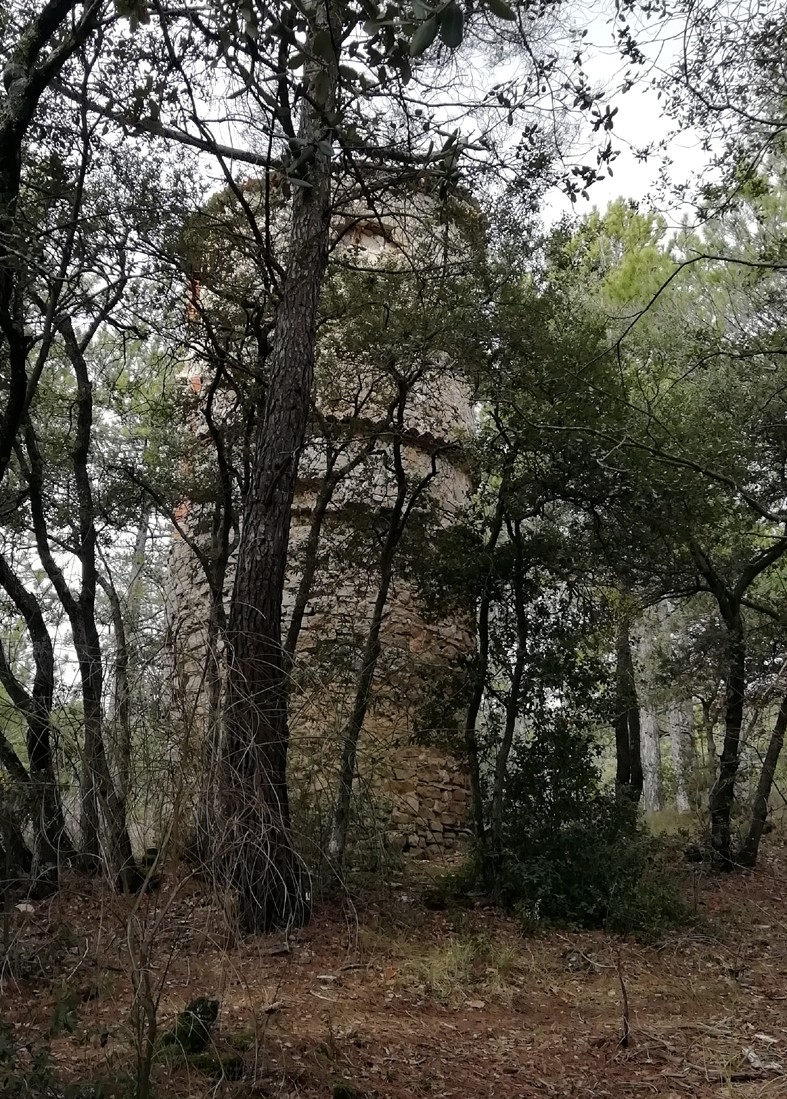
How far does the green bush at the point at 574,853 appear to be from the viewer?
646cm

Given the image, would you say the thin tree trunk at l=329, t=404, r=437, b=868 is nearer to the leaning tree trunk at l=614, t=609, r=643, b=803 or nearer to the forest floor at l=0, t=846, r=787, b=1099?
the forest floor at l=0, t=846, r=787, b=1099

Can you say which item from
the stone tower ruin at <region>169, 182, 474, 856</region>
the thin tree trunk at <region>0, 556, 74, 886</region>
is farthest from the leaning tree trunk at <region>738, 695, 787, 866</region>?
the thin tree trunk at <region>0, 556, 74, 886</region>

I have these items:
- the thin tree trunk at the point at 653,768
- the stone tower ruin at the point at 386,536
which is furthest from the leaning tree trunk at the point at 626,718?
the thin tree trunk at the point at 653,768

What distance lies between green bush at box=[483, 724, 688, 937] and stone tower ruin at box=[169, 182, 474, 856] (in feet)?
2.53

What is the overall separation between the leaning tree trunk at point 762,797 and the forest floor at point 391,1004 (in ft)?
6.97

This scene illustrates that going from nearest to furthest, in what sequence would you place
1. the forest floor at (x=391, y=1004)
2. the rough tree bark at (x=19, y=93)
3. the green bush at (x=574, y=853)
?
the forest floor at (x=391, y=1004) < the rough tree bark at (x=19, y=93) < the green bush at (x=574, y=853)

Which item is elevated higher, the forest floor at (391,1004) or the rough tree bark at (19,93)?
the rough tree bark at (19,93)

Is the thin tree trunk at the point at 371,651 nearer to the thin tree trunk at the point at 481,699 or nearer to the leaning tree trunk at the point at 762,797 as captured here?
the thin tree trunk at the point at 481,699

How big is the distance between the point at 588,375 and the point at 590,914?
410 centimetres

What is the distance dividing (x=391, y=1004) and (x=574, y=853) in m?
2.57

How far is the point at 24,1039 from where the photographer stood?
3.27 metres

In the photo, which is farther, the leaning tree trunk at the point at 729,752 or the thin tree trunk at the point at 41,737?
the leaning tree trunk at the point at 729,752

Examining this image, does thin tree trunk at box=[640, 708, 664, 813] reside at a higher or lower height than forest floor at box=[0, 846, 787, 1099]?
higher

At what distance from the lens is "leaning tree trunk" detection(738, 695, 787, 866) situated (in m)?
8.38
